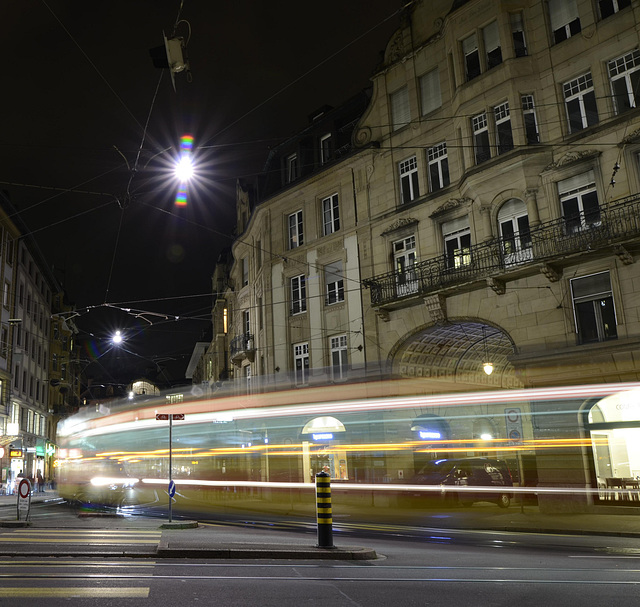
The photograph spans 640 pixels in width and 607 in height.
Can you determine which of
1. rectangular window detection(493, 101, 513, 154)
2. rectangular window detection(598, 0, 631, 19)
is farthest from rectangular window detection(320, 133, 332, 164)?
rectangular window detection(598, 0, 631, 19)

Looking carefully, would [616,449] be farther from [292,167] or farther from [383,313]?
[292,167]

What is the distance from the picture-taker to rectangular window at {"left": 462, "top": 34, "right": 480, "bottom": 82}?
25531mm

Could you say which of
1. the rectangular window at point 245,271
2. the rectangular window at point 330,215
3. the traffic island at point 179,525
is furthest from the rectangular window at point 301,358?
the traffic island at point 179,525

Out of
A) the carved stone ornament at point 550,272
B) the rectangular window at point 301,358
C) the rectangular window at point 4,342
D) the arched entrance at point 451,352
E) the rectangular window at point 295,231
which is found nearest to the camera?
the carved stone ornament at point 550,272

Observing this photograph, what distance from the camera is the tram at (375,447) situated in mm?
20938

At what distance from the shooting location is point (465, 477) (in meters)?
22.0

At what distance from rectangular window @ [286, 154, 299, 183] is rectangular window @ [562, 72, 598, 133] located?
14730 mm

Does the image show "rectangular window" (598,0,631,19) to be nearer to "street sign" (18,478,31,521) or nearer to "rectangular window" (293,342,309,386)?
"rectangular window" (293,342,309,386)

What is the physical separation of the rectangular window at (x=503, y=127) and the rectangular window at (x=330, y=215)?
9.24m

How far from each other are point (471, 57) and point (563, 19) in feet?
11.7

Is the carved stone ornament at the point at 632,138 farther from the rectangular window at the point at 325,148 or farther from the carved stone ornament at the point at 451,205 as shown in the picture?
the rectangular window at the point at 325,148

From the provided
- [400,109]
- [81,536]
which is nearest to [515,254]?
[400,109]

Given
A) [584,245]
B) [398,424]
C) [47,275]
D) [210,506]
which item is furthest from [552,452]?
[47,275]

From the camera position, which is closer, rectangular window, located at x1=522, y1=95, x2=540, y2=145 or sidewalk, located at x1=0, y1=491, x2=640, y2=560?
sidewalk, located at x1=0, y1=491, x2=640, y2=560
